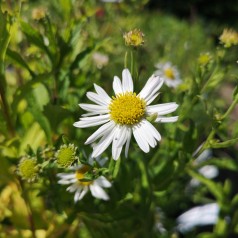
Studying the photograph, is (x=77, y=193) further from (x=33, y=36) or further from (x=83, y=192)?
(x=33, y=36)

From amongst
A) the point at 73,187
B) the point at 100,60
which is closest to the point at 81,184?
the point at 73,187

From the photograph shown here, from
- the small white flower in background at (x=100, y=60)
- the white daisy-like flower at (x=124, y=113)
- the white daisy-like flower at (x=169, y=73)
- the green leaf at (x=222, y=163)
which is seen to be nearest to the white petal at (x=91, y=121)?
the white daisy-like flower at (x=124, y=113)

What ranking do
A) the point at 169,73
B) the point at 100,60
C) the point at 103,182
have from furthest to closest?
the point at 169,73 < the point at 100,60 < the point at 103,182

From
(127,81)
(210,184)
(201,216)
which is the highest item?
(127,81)

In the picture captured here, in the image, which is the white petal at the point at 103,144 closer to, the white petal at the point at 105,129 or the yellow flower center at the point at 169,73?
the white petal at the point at 105,129

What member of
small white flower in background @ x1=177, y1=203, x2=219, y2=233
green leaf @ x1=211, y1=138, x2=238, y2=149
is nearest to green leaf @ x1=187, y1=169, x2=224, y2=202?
green leaf @ x1=211, y1=138, x2=238, y2=149

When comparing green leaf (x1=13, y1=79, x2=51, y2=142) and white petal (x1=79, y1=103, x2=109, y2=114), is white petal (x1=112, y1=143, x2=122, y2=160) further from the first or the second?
green leaf (x1=13, y1=79, x2=51, y2=142)

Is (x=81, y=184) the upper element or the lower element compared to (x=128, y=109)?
lower
